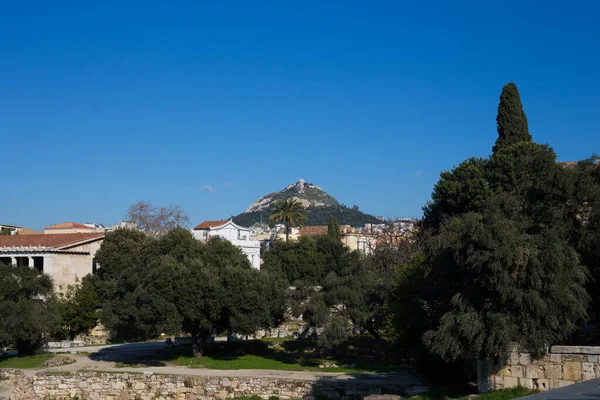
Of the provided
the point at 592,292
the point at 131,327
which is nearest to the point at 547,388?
the point at 592,292

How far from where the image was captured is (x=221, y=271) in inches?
1714

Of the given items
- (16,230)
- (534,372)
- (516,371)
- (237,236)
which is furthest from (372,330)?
(16,230)

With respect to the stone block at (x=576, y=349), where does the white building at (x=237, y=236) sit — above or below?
above

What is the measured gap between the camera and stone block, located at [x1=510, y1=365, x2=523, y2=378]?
70.9ft

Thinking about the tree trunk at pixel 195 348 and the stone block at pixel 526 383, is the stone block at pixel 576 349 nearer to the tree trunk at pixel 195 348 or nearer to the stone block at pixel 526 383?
the stone block at pixel 526 383

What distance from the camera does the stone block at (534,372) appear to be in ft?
69.8

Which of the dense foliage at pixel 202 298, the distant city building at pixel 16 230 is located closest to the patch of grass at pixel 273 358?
the dense foliage at pixel 202 298

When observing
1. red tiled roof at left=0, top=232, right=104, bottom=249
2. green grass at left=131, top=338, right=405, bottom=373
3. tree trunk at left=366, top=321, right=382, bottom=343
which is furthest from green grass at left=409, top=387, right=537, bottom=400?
red tiled roof at left=0, top=232, right=104, bottom=249

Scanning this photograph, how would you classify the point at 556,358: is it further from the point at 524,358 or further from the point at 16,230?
the point at 16,230

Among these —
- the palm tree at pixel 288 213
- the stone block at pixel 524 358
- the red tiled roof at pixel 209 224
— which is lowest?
the stone block at pixel 524 358

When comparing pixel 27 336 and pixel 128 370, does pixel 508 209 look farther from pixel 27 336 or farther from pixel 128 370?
pixel 27 336

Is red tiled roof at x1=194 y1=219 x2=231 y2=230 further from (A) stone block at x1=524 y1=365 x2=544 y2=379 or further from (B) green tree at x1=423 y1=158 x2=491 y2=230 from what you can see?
(A) stone block at x1=524 y1=365 x2=544 y2=379

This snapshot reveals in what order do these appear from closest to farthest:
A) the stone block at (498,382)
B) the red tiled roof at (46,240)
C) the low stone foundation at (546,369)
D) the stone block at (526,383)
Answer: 1. the low stone foundation at (546,369)
2. the stone block at (526,383)
3. the stone block at (498,382)
4. the red tiled roof at (46,240)

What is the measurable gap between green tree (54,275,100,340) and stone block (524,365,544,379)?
42042 mm
